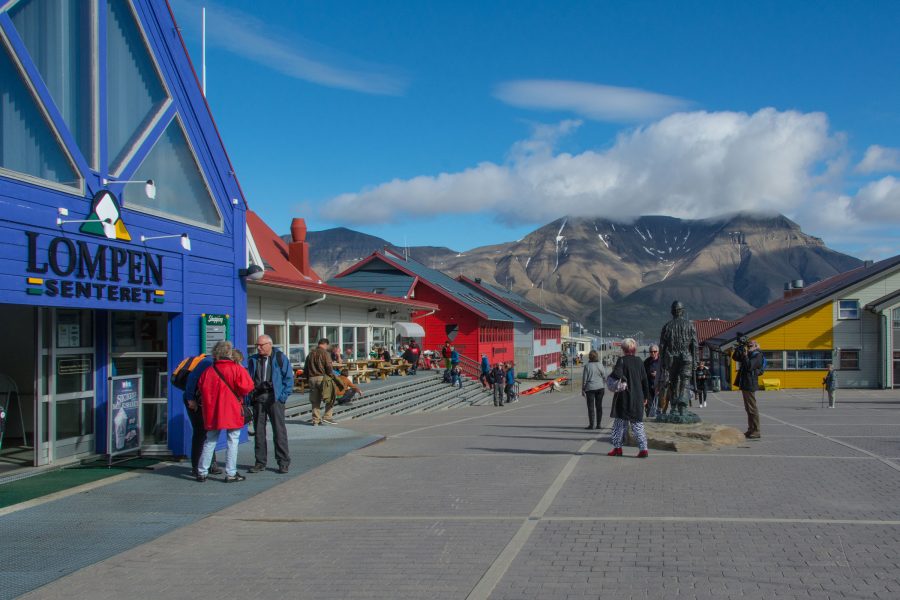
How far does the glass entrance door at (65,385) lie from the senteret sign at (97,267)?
4.10ft

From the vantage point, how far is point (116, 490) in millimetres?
9219

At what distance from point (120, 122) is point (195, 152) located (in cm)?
149

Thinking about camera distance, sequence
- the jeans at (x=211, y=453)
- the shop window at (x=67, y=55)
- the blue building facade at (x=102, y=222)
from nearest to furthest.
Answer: the blue building facade at (x=102, y=222)
the shop window at (x=67, y=55)
the jeans at (x=211, y=453)

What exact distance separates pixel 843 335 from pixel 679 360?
3883 centimetres

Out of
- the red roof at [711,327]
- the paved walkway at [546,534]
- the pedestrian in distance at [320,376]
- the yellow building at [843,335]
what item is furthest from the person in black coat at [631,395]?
the red roof at [711,327]

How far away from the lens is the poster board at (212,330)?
1108 cm

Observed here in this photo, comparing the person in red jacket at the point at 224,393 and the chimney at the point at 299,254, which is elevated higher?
the chimney at the point at 299,254

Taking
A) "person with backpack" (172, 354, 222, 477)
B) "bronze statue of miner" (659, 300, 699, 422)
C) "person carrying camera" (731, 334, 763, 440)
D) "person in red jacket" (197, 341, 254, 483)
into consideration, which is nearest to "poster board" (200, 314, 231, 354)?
"person with backpack" (172, 354, 222, 477)

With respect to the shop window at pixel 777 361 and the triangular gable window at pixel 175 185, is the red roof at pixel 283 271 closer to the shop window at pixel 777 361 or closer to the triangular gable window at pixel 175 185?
the triangular gable window at pixel 175 185

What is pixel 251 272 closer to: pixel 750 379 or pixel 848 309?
pixel 750 379

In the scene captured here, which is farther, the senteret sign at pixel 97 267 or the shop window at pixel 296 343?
the shop window at pixel 296 343

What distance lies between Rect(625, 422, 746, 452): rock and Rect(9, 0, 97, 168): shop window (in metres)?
8.53

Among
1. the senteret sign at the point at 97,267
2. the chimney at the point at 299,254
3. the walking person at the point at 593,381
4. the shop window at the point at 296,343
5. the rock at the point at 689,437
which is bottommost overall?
the rock at the point at 689,437

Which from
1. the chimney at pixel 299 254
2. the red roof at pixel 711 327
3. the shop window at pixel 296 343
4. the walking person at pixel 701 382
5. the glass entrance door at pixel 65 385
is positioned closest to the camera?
the glass entrance door at pixel 65 385
